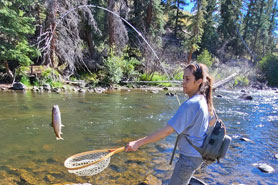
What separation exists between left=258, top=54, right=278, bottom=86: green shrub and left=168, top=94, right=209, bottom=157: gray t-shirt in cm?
3292

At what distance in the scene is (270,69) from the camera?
32.0m

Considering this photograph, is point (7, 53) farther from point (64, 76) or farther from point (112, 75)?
point (112, 75)

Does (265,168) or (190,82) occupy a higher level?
(190,82)

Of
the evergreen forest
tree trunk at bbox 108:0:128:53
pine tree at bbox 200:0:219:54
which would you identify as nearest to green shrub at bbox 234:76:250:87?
the evergreen forest

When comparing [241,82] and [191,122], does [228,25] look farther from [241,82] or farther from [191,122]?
[191,122]

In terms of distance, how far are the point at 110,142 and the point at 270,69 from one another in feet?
102

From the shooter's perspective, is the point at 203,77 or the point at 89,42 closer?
the point at 203,77

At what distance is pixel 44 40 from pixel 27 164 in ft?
54.1

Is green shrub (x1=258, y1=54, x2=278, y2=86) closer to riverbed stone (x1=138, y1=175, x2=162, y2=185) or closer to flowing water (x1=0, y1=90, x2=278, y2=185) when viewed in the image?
flowing water (x1=0, y1=90, x2=278, y2=185)

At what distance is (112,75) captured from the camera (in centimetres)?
2041

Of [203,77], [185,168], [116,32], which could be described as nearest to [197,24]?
[116,32]

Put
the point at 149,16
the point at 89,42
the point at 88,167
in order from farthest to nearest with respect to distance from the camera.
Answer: the point at 149,16 → the point at 89,42 → the point at 88,167

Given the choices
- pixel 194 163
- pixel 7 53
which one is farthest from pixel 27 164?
pixel 7 53

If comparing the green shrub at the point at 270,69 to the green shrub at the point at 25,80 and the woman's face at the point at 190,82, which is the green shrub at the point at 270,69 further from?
the woman's face at the point at 190,82
